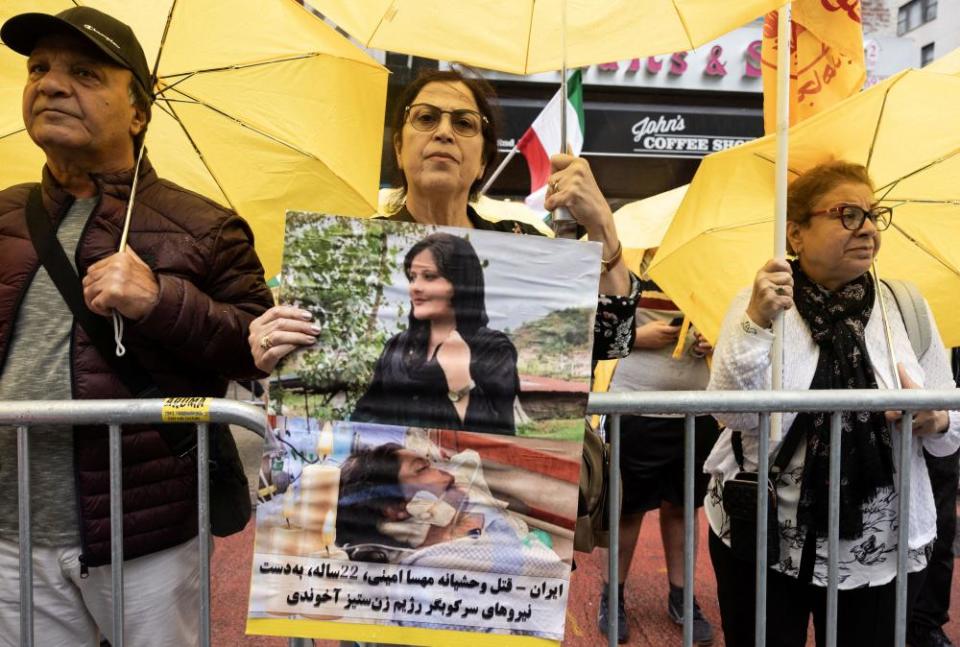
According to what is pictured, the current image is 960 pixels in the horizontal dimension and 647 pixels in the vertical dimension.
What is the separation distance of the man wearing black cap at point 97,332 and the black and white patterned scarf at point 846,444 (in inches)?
66.0

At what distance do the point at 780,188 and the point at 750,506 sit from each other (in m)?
0.97

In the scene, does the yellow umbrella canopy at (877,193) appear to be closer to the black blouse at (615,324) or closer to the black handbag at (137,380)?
the black blouse at (615,324)

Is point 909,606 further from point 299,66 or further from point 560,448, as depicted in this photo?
point 299,66

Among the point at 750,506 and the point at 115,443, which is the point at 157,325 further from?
the point at 750,506

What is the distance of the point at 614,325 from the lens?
1.92 m

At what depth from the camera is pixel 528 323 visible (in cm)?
168

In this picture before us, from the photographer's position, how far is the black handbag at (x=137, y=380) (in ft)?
6.26

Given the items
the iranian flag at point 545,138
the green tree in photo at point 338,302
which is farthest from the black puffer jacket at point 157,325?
the iranian flag at point 545,138

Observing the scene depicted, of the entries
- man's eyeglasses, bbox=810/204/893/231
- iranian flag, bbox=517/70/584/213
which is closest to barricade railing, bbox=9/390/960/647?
man's eyeglasses, bbox=810/204/893/231

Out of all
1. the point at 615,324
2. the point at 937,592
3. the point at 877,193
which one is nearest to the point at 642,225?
the point at 877,193

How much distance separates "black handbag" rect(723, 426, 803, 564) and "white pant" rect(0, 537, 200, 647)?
63.6 inches

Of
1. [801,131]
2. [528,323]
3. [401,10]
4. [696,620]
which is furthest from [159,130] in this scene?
[696,620]

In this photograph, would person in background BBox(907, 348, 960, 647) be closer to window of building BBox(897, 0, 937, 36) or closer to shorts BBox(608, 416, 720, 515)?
shorts BBox(608, 416, 720, 515)

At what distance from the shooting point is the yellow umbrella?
4.62 metres
